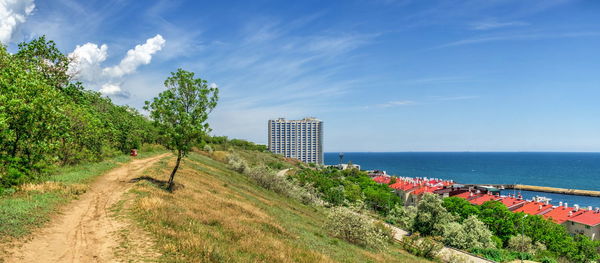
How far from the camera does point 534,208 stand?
7475 cm

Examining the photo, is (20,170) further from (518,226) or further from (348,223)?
(518,226)

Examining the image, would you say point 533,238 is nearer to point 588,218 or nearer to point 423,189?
point 588,218

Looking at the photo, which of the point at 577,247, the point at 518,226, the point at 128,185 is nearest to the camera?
the point at 128,185

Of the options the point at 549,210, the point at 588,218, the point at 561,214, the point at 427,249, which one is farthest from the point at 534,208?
the point at 427,249

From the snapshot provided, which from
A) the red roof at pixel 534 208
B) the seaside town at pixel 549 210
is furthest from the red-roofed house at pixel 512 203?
the red roof at pixel 534 208

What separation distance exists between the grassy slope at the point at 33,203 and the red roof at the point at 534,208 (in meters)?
84.4

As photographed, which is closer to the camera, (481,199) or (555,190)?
(481,199)

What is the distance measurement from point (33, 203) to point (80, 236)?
529 centimetres

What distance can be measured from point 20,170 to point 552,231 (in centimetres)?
7140

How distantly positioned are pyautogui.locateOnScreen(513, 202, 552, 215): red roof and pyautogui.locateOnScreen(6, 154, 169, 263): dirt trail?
8318 cm

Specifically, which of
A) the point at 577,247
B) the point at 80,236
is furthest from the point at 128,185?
the point at 577,247

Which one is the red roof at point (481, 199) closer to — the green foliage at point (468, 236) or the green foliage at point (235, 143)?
the green foliage at point (468, 236)

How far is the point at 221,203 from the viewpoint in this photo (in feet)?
82.7

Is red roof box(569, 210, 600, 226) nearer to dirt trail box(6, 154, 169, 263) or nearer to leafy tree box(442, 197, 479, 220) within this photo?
leafy tree box(442, 197, 479, 220)
